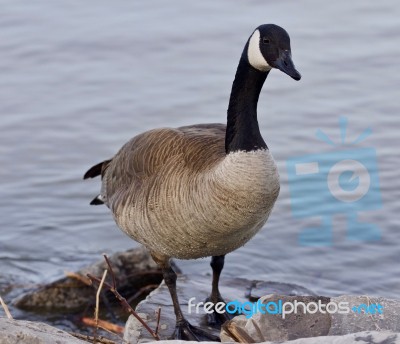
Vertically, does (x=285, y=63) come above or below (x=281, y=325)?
above

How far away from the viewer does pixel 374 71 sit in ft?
39.5

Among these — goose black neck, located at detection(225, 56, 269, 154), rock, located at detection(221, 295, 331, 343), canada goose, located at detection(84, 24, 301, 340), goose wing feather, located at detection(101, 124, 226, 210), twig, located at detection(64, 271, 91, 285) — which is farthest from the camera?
twig, located at detection(64, 271, 91, 285)

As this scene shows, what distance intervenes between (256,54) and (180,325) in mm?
1872

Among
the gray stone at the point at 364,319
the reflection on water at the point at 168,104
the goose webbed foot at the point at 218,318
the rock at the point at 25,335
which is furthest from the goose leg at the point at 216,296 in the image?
the rock at the point at 25,335

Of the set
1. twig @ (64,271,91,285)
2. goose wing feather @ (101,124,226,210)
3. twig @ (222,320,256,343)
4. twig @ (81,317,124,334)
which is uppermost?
goose wing feather @ (101,124,226,210)

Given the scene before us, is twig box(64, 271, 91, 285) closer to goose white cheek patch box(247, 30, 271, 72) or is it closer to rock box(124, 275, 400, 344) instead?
goose white cheek patch box(247, 30, 271, 72)

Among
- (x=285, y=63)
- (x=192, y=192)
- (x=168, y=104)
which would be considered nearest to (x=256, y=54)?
(x=285, y=63)

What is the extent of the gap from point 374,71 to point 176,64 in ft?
8.53

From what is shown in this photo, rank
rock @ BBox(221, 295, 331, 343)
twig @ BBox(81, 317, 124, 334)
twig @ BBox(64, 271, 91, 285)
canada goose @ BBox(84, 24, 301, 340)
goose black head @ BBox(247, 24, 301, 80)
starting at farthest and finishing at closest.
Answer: twig @ BBox(64, 271, 91, 285)
twig @ BBox(81, 317, 124, 334)
canada goose @ BBox(84, 24, 301, 340)
goose black head @ BBox(247, 24, 301, 80)
rock @ BBox(221, 295, 331, 343)

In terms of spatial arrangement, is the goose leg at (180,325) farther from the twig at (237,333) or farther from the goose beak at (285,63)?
the twig at (237,333)

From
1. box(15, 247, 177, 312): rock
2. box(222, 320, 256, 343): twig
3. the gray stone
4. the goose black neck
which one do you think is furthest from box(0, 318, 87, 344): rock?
box(15, 247, 177, 312): rock

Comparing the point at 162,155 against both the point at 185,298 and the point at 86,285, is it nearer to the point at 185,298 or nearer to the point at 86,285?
the point at 185,298

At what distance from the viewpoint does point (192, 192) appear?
5.94 meters

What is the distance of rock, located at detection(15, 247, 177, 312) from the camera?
7797 mm
